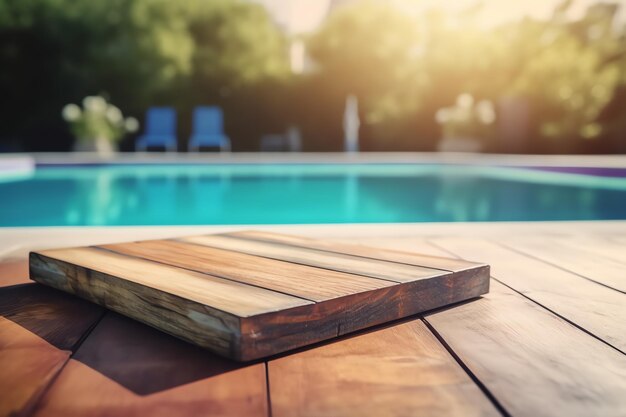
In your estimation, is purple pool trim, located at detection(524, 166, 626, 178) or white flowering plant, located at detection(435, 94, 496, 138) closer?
purple pool trim, located at detection(524, 166, 626, 178)

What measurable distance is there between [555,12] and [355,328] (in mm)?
15948

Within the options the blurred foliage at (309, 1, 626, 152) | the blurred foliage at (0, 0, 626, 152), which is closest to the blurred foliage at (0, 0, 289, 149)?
the blurred foliage at (0, 0, 626, 152)

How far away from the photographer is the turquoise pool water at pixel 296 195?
15.0ft

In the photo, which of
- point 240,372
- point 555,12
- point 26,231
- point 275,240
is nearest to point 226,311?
point 240,372

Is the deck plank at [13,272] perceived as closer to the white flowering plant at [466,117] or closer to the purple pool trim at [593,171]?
the purple pool trim at [593,171]

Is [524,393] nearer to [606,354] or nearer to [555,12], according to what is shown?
[606,354]

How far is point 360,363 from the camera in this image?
3.10 feet

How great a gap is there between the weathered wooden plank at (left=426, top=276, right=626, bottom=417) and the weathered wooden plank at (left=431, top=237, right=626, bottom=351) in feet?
0.16

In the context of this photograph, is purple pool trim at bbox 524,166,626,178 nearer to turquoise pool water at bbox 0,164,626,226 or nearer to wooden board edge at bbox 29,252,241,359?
turquoise pool water at bbox 0,164,626,226

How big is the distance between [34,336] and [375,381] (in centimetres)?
64

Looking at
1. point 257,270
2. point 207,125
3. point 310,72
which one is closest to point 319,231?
point 257,270

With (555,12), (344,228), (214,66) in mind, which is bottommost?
(344,228)

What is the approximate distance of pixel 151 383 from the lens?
86 centimetres

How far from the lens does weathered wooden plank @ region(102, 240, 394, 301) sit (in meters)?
1.09
